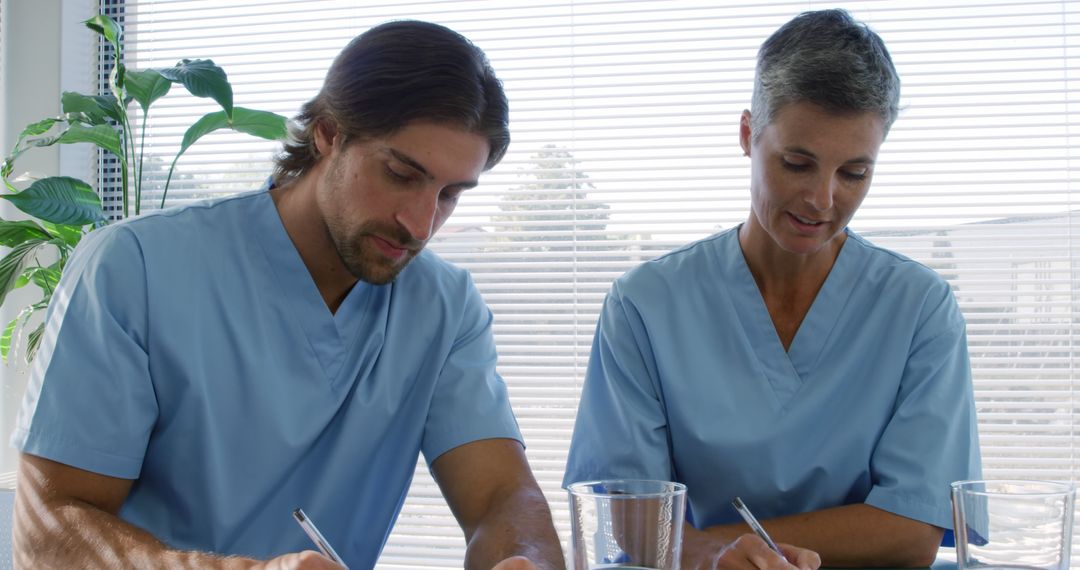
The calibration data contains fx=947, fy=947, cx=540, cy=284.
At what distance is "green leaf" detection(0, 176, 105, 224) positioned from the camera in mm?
2334

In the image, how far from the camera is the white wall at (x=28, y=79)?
9.68ft

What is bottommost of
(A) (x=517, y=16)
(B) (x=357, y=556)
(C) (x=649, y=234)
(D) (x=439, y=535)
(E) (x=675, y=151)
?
(D) (x=439, y=535)

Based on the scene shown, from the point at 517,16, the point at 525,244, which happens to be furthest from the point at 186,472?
the point at 517,16

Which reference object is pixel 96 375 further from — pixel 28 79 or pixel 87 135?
pixel 28 79

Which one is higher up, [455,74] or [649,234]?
[455,74]

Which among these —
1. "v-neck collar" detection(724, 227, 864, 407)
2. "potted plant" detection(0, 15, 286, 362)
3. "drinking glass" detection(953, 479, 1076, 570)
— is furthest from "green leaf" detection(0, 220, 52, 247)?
"drinking glass" detection(953, 479, 1076, 570)

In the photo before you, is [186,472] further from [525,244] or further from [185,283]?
[525,244]

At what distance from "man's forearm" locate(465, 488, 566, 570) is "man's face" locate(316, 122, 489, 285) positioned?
348mm

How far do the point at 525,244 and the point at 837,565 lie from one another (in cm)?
177

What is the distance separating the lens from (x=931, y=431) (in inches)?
54.0

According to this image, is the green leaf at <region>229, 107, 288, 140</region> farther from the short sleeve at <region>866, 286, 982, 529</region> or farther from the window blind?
the short sleeve at <region>866, 286, 982, 529</region>

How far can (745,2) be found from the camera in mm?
2732

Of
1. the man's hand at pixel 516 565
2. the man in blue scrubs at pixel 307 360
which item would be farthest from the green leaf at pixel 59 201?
the man's hand at pixel 516 565

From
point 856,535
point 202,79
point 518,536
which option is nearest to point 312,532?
point 518,536
